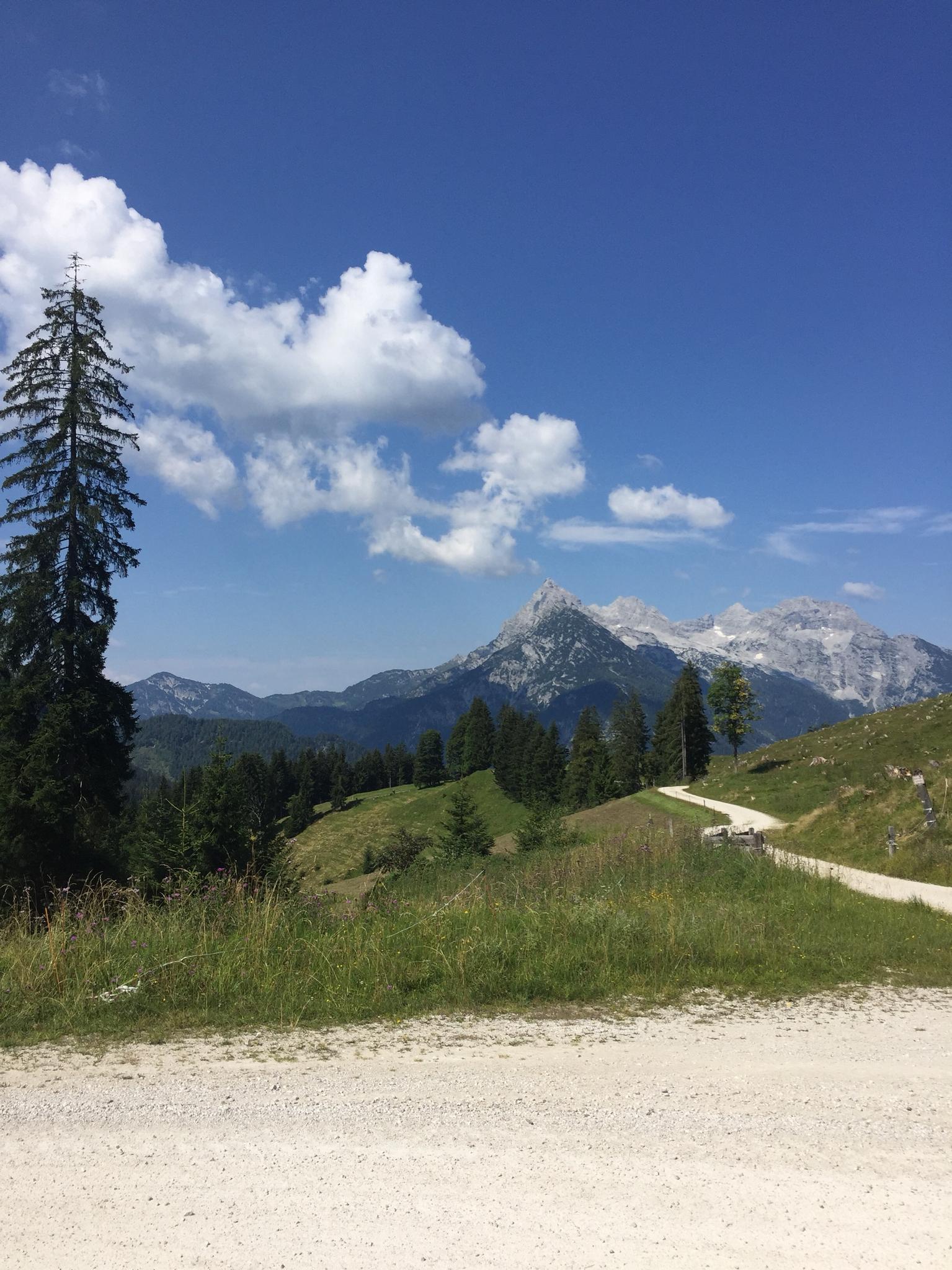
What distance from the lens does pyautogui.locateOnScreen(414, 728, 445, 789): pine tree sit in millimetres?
137250

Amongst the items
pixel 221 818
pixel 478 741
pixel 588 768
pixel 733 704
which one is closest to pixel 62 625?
pixel 221 818

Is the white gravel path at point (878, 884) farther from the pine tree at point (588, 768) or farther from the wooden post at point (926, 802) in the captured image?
the pine tree at point (588, 768)

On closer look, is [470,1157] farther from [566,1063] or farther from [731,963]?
[731,963]

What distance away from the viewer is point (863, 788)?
25.9 metres

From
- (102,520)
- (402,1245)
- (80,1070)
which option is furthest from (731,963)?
(102,520)

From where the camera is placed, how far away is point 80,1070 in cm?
586

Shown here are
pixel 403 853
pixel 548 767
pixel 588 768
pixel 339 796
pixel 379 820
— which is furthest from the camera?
pixel 339 796

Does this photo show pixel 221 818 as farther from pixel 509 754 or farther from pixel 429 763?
pixel 429 763

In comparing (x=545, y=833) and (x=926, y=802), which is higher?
(x=926, y=802)

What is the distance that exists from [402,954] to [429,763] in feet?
429

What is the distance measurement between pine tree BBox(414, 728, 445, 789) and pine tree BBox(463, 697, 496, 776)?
7527 mm

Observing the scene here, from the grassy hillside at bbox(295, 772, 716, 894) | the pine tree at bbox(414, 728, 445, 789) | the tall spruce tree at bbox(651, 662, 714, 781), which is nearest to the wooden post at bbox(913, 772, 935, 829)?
the grassy hillside at bbox(295, 772, 716, 894)

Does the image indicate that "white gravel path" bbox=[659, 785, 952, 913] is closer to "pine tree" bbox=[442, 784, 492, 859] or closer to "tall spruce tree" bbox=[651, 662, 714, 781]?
"pine tree" bbox=[442, 784, 492, 859]

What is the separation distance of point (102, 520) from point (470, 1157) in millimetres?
21410
